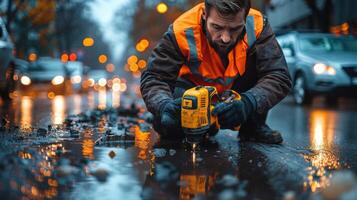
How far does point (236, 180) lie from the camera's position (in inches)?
144

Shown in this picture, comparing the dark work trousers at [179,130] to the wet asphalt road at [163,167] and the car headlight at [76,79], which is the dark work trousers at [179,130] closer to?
the wet asphalt road at [163,167]

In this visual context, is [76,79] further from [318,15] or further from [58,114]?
[58,114]

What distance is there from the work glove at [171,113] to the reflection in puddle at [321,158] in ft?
3.22

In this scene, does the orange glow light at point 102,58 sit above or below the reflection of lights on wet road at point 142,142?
above

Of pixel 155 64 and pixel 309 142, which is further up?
pixel 155 64

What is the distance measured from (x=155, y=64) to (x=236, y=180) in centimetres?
166

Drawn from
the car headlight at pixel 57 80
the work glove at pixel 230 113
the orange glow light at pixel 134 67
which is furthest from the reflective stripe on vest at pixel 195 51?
the orange glow light at pixel 134 67

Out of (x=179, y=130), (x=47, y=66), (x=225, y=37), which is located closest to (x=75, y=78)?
(x=47, y=66)

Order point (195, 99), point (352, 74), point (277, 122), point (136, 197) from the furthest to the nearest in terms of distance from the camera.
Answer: point (352, 74) → point (277, 122) → point (195, 99) → point (136, 197)

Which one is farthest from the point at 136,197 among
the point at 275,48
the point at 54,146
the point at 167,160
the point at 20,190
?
the point at 275,48

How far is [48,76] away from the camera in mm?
27656

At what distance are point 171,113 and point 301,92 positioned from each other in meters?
10.1

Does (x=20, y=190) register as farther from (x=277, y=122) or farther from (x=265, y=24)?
(x=277, y=122)

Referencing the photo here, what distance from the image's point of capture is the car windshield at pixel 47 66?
28.7m
